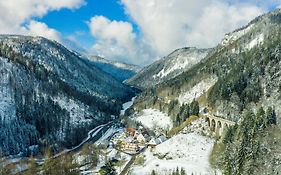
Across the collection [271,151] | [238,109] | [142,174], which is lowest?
[142,174]

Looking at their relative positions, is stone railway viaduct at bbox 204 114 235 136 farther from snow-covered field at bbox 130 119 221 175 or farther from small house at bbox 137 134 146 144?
small house at bbox 137 134 146 144

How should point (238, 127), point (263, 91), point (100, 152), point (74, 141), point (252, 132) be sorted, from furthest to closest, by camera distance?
1. point (74, 141)
2. point (263, 91)
3. point (100, 152)
4. point (238, 127)
5. point (252, 132)

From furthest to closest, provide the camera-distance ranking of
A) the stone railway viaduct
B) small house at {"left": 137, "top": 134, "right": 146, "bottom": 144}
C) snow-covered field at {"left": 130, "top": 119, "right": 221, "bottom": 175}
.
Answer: small house at {"left": 137, "top": 134, "right": 146, "bottom": 144} → the stone railway viaduct → snow-covered field at {"left": 130, "top": 119, "right": 221, "bottom": 175}

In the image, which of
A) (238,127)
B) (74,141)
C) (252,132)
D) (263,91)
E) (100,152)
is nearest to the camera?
(252,132)

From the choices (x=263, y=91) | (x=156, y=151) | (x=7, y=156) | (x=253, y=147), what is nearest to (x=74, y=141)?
(x=7, y=156)

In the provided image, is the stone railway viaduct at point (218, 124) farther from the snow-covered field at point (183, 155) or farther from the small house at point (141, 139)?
the small house at point (141, 139)

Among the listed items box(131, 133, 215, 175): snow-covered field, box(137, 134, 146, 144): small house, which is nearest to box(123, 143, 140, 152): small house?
box(137, 134, 146, 144): small house

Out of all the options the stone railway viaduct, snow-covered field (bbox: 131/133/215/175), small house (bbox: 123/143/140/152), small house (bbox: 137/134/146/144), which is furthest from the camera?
small house (bbox: 137/134/146/144)

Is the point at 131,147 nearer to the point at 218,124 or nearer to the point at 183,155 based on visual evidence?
the point at 183,155

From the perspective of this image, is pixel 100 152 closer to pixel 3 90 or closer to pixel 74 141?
pixel 74 141

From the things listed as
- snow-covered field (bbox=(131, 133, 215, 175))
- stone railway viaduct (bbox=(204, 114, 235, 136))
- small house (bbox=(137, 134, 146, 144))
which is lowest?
snow-covered field (bbox=(131, 133, 215, 175))

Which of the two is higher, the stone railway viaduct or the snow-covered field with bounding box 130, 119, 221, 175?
the stone railway viaduct
